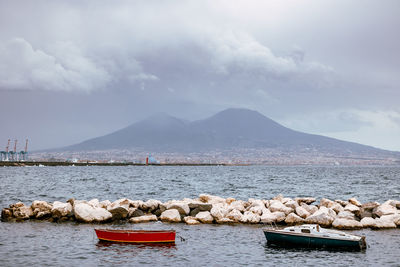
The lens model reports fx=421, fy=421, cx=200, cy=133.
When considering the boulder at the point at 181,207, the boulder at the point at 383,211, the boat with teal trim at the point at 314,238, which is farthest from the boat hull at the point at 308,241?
the boulder at the point at 181,207

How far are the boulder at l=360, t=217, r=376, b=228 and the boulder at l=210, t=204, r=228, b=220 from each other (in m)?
9.24

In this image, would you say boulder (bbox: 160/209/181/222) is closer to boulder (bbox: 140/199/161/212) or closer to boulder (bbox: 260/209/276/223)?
boulder (bbox: 140/199/161/212)

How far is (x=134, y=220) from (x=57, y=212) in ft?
19.0

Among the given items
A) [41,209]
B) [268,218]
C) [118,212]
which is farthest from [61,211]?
[268,218]

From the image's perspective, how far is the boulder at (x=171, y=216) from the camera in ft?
98.1

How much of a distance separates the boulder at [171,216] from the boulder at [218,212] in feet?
8.05

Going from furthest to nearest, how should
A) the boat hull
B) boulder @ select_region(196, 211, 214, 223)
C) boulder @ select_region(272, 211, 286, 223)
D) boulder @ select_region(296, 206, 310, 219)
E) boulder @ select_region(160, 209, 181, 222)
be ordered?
boulder @ select_region(160, 209, 181, 222) → boulder @ select_region(196, 211, 214, 223) → boulder @ select_region(296, 206, 310, 219) → boulder @ select_region(272, 211, 286, 223) → the boat hull

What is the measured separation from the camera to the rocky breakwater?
28042mm

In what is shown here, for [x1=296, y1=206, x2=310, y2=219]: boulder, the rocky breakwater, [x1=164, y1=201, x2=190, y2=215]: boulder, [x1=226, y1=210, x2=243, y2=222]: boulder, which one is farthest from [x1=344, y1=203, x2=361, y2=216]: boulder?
[x1=164, y1=201, x2=190, y2=215]: boulder

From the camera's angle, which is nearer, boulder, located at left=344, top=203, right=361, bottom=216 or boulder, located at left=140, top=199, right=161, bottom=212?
boulder, located at left=344, top=203, right=361, bottom=216

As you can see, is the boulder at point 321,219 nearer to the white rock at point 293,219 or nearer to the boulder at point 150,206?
the white rock at point 293,219

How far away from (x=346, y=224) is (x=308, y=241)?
6.12 m

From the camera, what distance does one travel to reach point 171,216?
3000 centimetres

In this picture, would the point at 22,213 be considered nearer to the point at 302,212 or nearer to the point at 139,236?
the point at 139,236
